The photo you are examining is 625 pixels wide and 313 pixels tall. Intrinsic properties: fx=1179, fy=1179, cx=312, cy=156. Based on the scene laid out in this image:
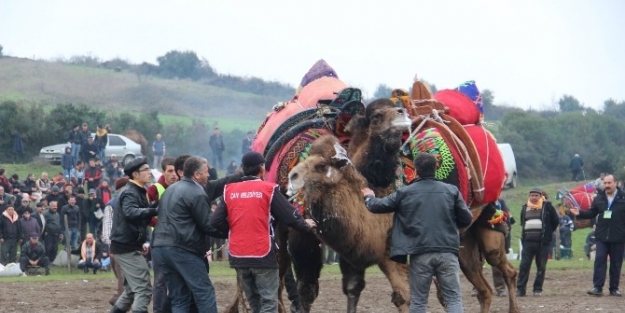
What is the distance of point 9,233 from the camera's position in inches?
895

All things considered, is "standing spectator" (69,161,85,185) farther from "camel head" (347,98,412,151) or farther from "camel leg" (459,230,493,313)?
"camel head" (347,98,412,151)

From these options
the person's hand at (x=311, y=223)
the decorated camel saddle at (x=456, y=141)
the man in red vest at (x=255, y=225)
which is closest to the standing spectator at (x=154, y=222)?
the man in red vest at (x=255, y=225)

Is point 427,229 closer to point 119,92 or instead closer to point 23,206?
point 23,206

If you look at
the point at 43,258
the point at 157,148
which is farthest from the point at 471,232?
the point at 157,148

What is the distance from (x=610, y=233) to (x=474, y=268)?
471cm

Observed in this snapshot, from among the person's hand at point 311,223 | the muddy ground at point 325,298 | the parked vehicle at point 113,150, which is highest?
the parked vehicle at point 113,150

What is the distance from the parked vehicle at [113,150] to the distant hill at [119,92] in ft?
65.5

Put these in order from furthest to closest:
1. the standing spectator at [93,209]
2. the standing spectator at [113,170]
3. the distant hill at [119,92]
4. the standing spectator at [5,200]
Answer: the distant hill at [119,92] < the standing spectator at [113,170] < the standing spectator at [93,209] < the standing spectator at [5,200]

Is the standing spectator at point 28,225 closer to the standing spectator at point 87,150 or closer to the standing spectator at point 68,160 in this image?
the standing spectator at point 68,160

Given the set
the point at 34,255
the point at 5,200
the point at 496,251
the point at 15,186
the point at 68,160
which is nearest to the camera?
the point at 496,251

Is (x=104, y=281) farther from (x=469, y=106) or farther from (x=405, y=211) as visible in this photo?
(x=405, y=211)

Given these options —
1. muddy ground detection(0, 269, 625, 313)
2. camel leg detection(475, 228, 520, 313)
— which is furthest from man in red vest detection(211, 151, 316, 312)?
muddy ground detection(0, 269, 625, 313)

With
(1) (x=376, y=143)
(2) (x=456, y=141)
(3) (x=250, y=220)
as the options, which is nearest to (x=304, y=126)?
(1) (x=376, y=143)

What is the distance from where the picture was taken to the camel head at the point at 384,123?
12336 mm
